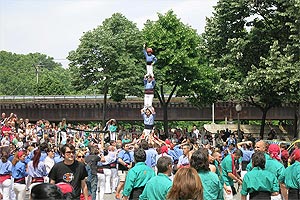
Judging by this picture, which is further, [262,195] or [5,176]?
[5,176]

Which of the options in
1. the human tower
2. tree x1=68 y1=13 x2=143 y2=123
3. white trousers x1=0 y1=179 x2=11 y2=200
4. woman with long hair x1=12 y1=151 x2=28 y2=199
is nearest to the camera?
white trousers x1=0 y1=179 x2=11 y2=200

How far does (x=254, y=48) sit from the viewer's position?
3638cm

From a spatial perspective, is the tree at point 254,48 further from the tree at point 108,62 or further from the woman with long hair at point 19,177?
the woman with long hair at point 19,177

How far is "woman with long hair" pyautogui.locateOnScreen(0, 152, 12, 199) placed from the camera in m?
14.2

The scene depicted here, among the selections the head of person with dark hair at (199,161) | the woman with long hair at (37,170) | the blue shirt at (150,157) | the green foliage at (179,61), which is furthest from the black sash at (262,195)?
the green foliage at (179,61)

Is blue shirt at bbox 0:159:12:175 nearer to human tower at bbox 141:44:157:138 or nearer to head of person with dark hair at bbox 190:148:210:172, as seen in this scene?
head of person with dark hair at bbox 190:148:210:172

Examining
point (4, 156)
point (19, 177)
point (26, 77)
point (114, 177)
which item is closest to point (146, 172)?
point (4, 156)

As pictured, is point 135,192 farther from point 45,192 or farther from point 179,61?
point 179,61

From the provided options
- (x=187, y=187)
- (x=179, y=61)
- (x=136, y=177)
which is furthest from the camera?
(x=179, y=61)

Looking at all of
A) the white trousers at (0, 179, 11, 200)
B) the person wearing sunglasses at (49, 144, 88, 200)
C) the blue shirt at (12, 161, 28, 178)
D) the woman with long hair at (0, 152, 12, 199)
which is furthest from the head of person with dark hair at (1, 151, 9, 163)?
the person wearing sunglasses at (49, 144, 88, 200)

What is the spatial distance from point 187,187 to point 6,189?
938 centimetres

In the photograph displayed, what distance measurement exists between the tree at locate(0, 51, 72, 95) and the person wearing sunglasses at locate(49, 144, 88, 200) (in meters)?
68.0

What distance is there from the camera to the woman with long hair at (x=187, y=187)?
6.29 metres

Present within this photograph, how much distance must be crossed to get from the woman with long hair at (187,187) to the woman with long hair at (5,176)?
8678 mm
